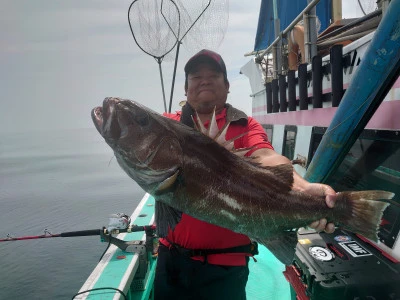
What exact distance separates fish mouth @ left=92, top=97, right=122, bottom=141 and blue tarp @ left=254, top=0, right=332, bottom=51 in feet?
40.1

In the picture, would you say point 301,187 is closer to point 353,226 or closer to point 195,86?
point 353,226

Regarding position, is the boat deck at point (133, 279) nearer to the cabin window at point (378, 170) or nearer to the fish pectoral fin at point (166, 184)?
the fish pectoral fin at point (166, 184)

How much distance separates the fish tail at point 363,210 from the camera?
92.6 inches

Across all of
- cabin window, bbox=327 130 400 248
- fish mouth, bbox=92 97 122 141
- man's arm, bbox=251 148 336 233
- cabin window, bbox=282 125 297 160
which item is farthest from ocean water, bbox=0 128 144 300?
cabin window, bbox=282 125 297 160

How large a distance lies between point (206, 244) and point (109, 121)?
175 centimetres

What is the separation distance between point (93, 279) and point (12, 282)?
10597 mm

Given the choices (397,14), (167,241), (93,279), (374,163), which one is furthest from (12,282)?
(397,14)

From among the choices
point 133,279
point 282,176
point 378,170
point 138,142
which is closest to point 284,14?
point 378,170

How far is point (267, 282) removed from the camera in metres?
6.18

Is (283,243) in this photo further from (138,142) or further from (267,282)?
(267,282)

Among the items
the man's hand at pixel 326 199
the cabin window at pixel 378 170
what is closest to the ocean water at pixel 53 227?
the man's hand at pixel 326 199

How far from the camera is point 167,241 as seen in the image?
3.61 metres

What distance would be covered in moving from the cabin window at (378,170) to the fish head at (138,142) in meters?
3.04

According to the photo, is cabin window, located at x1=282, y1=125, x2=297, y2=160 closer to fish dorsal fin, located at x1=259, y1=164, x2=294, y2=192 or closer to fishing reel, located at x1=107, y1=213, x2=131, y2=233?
fishing reel, located at x1=107, y1=213, x2=131, y2=233
